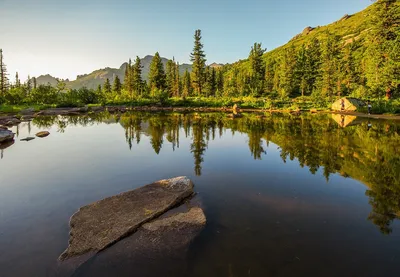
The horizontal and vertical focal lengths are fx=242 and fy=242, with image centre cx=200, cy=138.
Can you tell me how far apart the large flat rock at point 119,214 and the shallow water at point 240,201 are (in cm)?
44

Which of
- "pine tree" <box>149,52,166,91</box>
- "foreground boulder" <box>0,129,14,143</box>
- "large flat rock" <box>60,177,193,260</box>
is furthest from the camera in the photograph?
"pine tree" <box>149,52,166,91</box>

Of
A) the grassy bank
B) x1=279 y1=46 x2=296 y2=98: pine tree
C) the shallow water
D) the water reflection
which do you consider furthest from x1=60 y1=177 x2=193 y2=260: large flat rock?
x1=279 y1=46 x2=296 y2=98: pine tree

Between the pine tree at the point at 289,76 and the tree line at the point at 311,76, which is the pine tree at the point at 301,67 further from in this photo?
the pine tree at the point at 289,76

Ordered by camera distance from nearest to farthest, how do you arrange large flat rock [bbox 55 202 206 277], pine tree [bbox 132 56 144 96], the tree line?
large flat rock [bbox 55 202 206 277], the tree line, pine tree [bbox 132 56 144 96]

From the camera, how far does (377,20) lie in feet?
128

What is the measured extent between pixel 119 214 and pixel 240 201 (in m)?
3.69

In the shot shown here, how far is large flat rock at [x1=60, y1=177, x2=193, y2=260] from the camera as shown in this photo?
541cm

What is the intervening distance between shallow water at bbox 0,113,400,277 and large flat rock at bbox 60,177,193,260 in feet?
1.45

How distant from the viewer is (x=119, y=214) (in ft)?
21.2

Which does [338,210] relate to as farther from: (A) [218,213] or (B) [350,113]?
(B) [350,113]

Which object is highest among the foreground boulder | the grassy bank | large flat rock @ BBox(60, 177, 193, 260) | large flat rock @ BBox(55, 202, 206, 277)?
the grassy bank

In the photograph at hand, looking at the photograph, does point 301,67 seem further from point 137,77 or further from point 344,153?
point 344,153

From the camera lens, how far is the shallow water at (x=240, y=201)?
4.86 meters

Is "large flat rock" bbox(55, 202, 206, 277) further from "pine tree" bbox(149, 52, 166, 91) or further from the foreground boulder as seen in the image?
"pine tree" bbox(149, 52, 166, 91)
